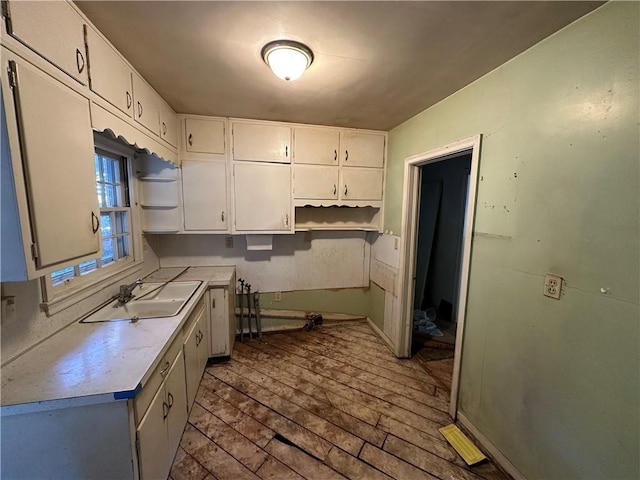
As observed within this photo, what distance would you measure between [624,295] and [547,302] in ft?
1.05

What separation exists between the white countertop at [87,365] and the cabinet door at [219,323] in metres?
0.84

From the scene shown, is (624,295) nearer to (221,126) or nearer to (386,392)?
(386,392)

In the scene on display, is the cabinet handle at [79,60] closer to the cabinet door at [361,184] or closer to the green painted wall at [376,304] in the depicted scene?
the cabinet door at [361,184]

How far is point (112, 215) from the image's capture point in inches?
85.4

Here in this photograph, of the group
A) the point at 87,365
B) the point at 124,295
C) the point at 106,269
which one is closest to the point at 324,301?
the point at 124,295

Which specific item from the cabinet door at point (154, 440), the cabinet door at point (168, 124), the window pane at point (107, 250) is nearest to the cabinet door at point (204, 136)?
the cabinet door at point (168, 124)

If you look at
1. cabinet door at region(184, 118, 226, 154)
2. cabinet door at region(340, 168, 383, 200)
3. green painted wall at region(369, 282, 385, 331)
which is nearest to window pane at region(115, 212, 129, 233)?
cabinet door at region(184, 118, 226, 154)

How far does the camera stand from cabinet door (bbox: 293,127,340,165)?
2.82 meters

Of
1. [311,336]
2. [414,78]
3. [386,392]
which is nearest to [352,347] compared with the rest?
[311,336]

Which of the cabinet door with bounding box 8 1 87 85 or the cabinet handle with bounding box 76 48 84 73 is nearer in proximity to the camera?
the cabinet door with bounding box 8 1 87 85

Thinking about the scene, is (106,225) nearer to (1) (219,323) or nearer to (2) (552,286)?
(1) (219,323)

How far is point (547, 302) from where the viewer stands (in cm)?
134

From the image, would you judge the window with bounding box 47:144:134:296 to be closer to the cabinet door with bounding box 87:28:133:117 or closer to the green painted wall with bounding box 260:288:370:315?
the cabinet door with bounding box 87:28:133:117

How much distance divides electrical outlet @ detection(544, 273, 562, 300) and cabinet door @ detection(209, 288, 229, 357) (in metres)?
2.41
